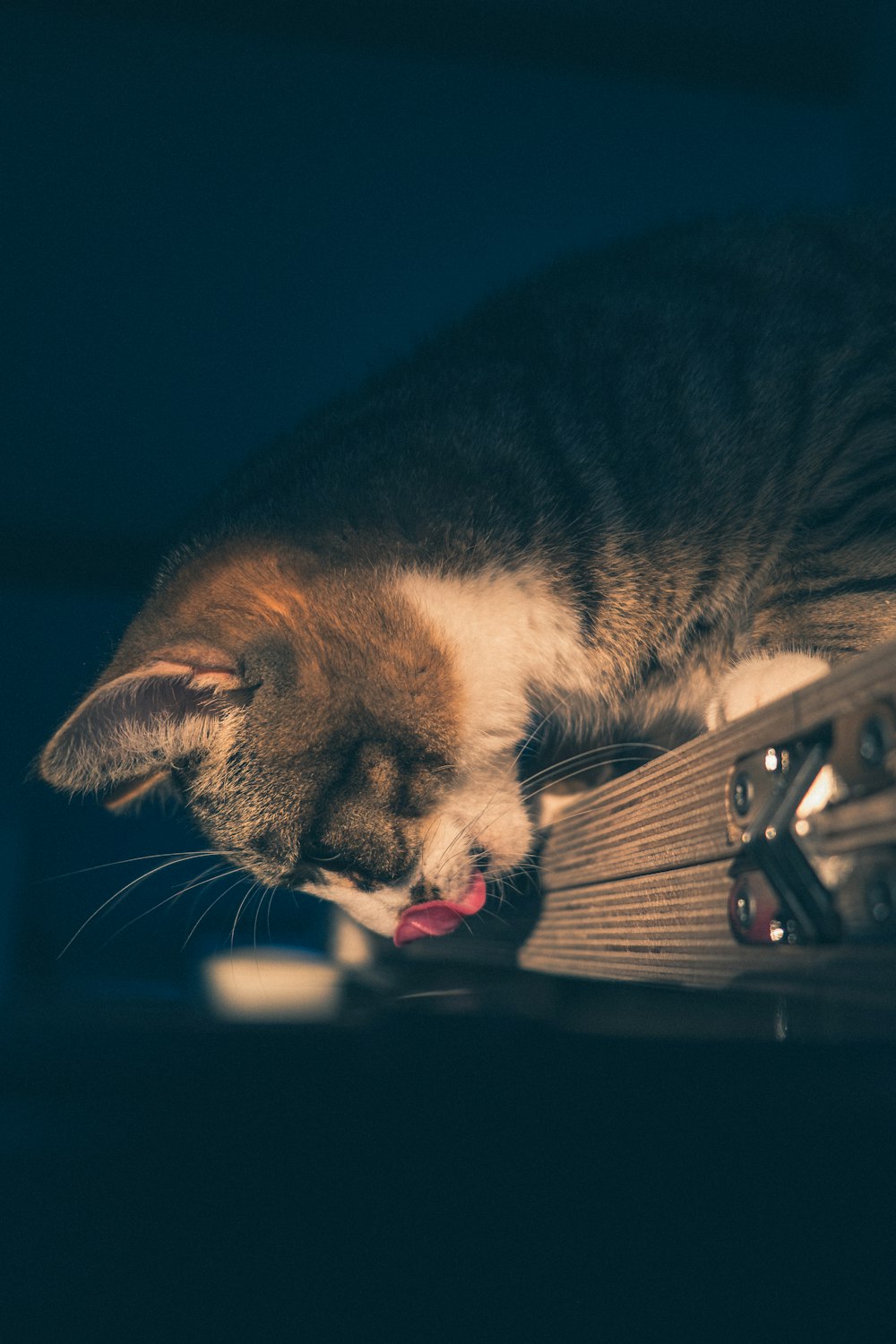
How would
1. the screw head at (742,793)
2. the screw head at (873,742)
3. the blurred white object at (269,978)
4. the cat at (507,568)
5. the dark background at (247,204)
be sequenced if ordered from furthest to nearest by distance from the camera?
the blurred white object at (269,978) < the dark background at (247,204) < the cat at (507,568) < the screw head at (742,793) < the screw head at (873,742)

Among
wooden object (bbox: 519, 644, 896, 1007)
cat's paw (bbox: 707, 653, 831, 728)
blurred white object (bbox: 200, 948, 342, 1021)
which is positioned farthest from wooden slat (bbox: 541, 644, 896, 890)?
blurred white object (bbox: 200, 948, 342, 1021)

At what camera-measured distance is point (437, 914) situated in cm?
102

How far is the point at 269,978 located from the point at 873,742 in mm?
1383

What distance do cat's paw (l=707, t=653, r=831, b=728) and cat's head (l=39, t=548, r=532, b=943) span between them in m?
0.25

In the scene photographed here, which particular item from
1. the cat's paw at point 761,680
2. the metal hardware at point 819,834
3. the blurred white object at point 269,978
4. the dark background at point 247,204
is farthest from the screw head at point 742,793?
the blurred white object at point 269,978

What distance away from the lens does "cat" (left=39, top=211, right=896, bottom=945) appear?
3.01ft

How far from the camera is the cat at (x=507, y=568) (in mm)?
917

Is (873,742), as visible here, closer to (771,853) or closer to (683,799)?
(771,853)

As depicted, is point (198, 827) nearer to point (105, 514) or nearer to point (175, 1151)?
point (175, 1151)

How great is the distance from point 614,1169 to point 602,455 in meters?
0.71

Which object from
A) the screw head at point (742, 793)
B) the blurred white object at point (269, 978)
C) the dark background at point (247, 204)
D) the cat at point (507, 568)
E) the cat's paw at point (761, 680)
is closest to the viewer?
the screw head at point (742, 793)

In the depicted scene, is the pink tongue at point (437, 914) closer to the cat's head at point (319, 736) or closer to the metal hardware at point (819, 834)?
the cat's head at point (319, 736)

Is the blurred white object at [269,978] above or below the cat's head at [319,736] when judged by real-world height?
Result: below

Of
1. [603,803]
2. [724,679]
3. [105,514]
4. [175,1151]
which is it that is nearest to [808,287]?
[724,679]
